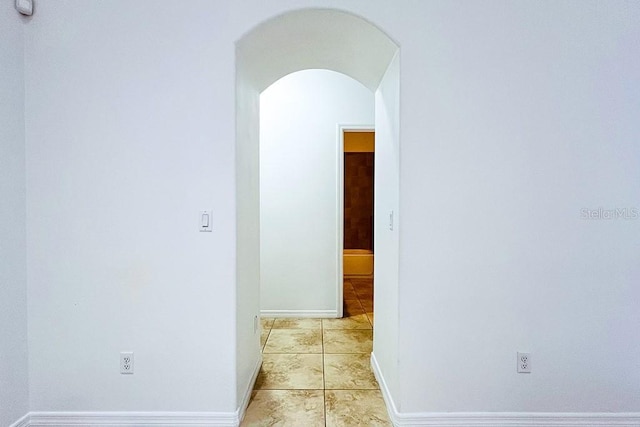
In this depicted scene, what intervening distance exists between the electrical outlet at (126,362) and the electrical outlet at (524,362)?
2.06 meters

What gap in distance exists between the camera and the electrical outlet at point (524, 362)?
189 centimetres

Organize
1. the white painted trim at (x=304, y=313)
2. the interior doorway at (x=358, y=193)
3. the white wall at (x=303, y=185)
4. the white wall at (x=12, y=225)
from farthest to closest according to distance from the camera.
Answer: the interior doorway at (x=358, y=193) < the white painted trim at (x=304, y=313) < the white wall at (x=303, y=185) < the white wall at (x=12, y=225)

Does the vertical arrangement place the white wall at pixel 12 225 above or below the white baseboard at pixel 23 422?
above

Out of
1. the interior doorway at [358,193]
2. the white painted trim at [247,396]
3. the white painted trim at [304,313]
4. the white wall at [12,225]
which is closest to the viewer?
the white wall at [12,225]

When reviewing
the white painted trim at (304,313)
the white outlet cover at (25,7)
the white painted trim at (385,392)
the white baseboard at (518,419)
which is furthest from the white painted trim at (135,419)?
the white outlet cover at (25,7)

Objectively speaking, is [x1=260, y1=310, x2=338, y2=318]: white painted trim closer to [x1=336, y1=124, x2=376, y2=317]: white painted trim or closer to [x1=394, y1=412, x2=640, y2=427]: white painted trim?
[x1=336, y1=124, x2=376, y2=317]: white painted trim

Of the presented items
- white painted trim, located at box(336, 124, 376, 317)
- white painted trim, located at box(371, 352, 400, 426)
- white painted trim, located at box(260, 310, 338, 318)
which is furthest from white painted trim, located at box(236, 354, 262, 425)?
white painted trim, located at box(336, 124, 376, 317)

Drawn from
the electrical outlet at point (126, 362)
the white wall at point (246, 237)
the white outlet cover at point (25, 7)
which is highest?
the white outlet cover at point (25, 7)

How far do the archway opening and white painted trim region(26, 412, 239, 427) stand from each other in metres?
0.15

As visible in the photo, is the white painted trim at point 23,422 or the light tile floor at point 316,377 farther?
the light tile floor at point 316,377

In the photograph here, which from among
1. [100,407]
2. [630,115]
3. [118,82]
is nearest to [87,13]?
[118,82]

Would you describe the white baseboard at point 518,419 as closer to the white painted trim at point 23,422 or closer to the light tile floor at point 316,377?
the light tile floor at point 316,377

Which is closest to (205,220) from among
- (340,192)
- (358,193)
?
(340,192)

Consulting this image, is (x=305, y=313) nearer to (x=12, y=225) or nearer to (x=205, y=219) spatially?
(x=205, y=219)
